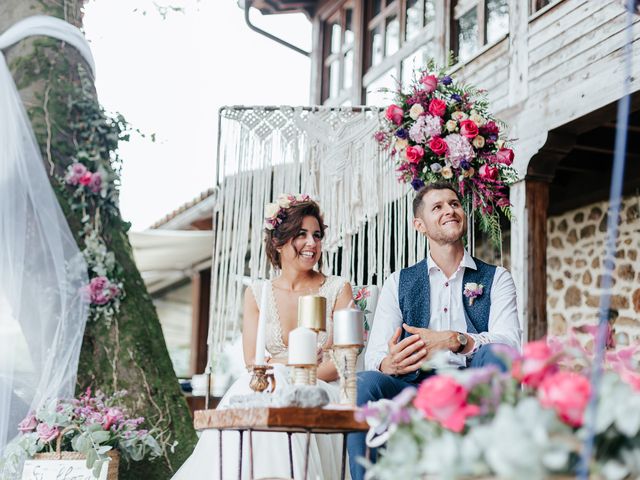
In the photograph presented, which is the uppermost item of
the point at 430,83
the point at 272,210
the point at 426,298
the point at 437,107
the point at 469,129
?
the point at 430,83

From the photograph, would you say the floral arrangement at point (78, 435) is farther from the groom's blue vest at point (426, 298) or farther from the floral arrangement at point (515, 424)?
the floral arrangement at point (515, 424)

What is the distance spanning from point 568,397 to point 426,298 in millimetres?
1965

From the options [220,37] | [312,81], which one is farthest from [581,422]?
[220,37]

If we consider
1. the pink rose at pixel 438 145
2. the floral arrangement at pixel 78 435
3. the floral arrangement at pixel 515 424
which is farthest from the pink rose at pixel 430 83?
the floral arrangement at pixel 515 424

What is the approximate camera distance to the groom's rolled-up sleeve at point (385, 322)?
10.5 feet

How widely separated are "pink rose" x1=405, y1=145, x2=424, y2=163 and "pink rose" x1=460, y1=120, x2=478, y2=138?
0.20m

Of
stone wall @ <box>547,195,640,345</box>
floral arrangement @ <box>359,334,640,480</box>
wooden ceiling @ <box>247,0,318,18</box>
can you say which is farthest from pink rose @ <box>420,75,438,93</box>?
wooden ceiling @ <box>247,0,318,18</box>

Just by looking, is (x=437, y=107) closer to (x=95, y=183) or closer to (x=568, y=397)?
(x=95, y=183)

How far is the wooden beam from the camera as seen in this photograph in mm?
5379

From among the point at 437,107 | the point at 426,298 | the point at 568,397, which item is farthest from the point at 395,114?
the point at 568,397

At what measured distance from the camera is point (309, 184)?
488 centimetres

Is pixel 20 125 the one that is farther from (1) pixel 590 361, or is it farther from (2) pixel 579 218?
(2) pixel 579 218

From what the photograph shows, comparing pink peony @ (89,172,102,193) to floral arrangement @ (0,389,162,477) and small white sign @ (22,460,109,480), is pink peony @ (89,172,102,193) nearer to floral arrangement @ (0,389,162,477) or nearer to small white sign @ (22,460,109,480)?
floral arrangement @ (0,389,162,477)

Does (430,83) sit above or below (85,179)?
above
